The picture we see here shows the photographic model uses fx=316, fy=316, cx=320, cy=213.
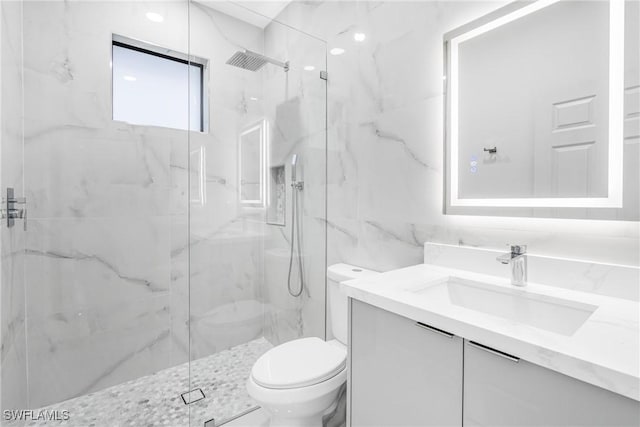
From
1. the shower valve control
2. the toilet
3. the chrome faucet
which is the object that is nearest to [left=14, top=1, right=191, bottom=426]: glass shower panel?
the shower valve control

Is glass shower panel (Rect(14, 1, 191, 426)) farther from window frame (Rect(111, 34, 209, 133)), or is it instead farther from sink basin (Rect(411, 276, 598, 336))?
sink basin (Rect(411, 276, 598, 336))

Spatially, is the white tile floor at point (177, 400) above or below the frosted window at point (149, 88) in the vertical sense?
below

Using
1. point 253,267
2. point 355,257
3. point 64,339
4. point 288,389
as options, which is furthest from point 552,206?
point 64,339

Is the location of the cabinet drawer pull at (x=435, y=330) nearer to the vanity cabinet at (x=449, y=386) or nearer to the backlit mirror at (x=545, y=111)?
the vanity cabinet at (x=449, y=386)

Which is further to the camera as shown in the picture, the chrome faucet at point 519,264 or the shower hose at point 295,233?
the shower hose at point 295,233

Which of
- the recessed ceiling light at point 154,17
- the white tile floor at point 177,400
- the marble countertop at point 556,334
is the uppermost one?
the recessed ceiling light at point 154,17

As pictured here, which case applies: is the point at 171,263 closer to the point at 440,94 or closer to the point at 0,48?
the point at 0,48

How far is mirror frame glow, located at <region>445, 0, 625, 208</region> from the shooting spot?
37.9 inches

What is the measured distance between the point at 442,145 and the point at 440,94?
0.23 metres

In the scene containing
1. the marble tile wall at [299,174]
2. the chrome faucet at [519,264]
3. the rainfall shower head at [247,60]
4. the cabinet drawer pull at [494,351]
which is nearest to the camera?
the cabinet drawer pull at [494,351]

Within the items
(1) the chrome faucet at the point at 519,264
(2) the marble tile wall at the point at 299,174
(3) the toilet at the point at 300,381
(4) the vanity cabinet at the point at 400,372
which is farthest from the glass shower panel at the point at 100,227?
(1) the chrome faucet at the point at 519,264

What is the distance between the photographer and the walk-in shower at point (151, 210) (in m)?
1.75

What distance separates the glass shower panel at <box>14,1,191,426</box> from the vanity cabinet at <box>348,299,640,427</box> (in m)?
1.25

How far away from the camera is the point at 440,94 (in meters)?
1.41
